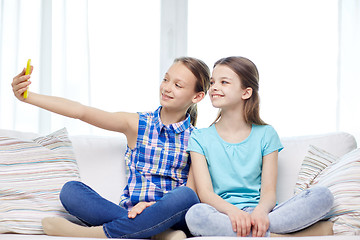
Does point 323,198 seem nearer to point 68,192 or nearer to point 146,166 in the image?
point 146,166

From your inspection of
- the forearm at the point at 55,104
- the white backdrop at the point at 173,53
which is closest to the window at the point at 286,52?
the white backdrop at the point at 173,53

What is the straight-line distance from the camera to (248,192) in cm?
174

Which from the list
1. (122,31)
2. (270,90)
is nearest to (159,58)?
(122,31)

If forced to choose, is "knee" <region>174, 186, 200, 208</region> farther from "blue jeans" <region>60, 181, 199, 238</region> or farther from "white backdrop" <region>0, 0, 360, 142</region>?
"white backdrop" <region>0, 0, 360, 142</region>

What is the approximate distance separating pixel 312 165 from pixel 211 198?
44 centimetres

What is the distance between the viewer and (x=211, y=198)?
1621 mm

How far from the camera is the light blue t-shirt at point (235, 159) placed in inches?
68.3

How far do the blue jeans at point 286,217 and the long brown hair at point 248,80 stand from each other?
0.51 metres

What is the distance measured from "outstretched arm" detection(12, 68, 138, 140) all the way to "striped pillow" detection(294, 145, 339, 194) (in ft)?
2.27

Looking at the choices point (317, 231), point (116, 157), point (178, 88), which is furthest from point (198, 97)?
point (317, 231)

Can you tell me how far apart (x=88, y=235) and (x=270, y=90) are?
1742 millimetres

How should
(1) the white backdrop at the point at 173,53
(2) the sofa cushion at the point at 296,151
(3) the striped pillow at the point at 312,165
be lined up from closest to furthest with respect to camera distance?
(3) the striped pillow at the point at 312,165 → (2) the sofa cushion at the point at 296,151 → (1) the white backdrop at the point at 173,53

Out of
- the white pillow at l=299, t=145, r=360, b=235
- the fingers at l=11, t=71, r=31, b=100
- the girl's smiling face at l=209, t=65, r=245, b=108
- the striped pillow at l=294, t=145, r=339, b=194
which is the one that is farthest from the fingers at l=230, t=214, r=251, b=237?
the fingers at l=11, t=71, r=31, b=100

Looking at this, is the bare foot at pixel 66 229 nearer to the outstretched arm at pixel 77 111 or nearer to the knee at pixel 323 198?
the outstretched arm at pixel 77 111
